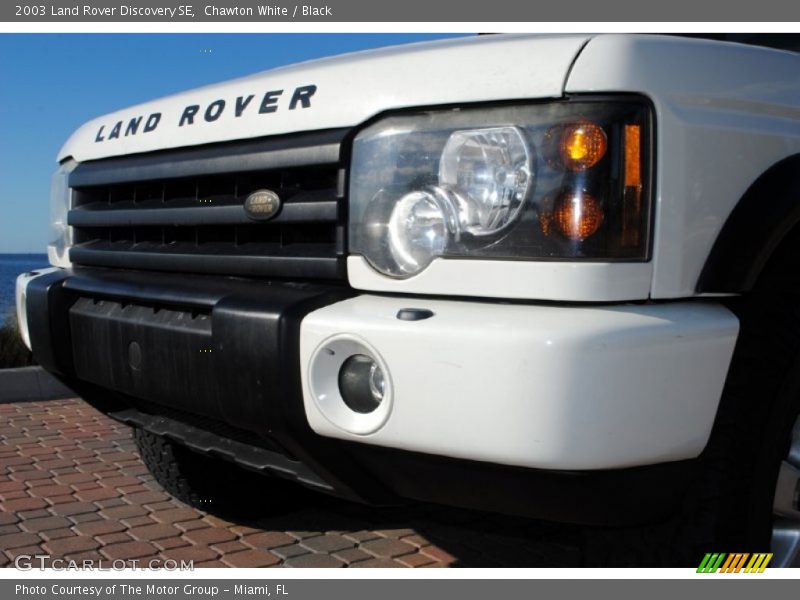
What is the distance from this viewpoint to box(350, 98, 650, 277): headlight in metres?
1.65

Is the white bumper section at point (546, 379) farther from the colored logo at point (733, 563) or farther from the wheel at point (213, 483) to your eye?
the wheel at point (213, 483)

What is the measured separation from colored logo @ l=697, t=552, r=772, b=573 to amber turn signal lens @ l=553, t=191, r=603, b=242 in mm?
766

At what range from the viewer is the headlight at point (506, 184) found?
5.42 feet

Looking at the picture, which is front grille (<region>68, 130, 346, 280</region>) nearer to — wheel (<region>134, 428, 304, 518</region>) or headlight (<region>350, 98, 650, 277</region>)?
headlight (<region>350, 98, 650, 277</region>)

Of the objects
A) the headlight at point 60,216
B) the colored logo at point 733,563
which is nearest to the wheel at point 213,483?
the headlight at point 60,216

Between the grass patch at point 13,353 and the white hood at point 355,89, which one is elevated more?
the white hood at point 355,89

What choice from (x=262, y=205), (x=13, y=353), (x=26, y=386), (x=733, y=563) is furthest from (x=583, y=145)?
(x=13, y=353)

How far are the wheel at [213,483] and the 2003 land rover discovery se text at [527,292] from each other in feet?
3.16

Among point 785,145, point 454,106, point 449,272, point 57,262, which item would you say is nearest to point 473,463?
point 449,272

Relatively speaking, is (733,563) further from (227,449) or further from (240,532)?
(240,532)

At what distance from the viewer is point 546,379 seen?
1.52 meters

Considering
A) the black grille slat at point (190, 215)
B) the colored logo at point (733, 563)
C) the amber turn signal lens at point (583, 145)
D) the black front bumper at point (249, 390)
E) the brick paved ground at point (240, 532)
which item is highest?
the amber turn signal lens at point (583, 145)

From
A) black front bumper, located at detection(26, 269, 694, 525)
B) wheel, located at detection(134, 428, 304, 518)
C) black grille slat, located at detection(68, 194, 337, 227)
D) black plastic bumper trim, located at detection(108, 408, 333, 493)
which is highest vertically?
black grille slat, located at detection(68, 194, 337, 227)

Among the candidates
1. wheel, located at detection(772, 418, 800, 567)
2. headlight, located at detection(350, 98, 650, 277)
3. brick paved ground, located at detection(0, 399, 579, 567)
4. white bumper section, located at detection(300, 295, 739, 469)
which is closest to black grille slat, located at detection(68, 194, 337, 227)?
headlight, located at detection(350, 98, 650, 277)
